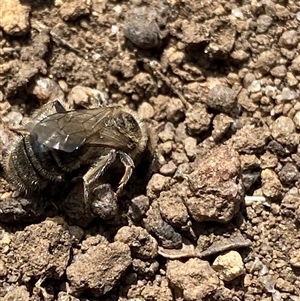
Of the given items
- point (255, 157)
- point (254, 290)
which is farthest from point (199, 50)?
point (254, 290)

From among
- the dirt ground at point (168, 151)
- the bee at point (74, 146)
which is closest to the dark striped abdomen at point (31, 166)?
the bee at point (74, 146)

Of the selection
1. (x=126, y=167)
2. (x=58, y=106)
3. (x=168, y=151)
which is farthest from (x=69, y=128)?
(x=168, y=151)

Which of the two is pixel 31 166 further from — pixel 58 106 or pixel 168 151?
pixel 168 151

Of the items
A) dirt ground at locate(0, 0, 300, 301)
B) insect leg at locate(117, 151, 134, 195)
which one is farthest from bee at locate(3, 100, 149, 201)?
dirt ground at locate(0, 0, 300, 301)

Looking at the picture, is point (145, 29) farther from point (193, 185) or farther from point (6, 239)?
point (6, 239)

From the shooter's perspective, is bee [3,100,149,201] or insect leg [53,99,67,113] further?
insect leg [53,99,67,113]

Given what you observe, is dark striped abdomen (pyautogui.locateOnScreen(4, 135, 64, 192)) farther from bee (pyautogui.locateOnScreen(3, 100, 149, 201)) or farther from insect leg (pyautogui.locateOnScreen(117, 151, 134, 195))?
insect leg (pyautogui.locateOnScreen(117, 151, 134, 195))
